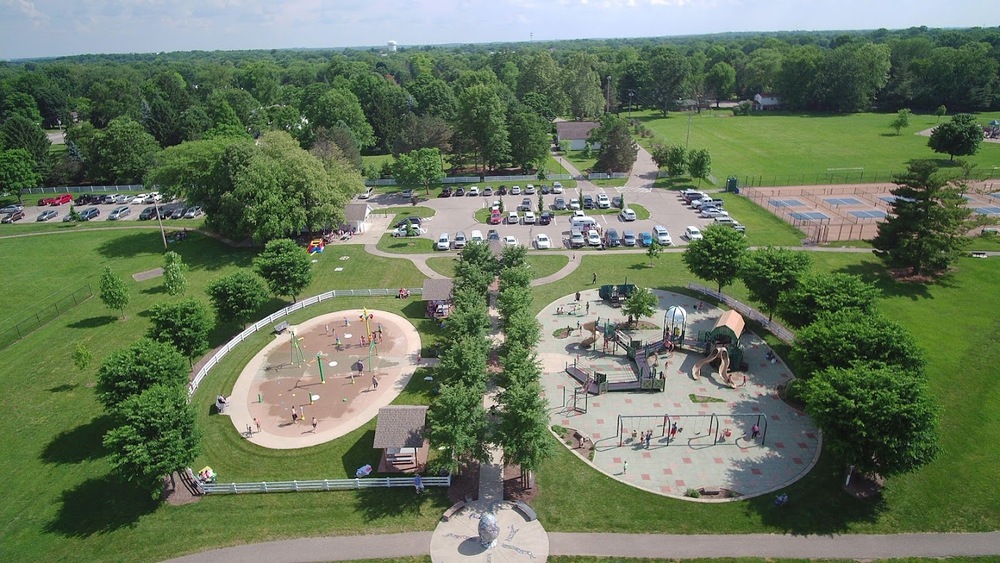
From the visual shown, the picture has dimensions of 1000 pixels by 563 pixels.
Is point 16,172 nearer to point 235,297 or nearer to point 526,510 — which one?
point 235,297

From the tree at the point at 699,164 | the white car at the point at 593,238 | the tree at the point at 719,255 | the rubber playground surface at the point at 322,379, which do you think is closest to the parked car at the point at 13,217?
the rubber playground surface at the point at 322,379

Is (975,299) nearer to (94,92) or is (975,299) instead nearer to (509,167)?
(509,167)

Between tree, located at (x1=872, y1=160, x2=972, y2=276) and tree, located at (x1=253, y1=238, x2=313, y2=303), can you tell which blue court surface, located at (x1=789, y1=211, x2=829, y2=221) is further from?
tree, located at (x1=253, y1=238, x2=313, y2=303)

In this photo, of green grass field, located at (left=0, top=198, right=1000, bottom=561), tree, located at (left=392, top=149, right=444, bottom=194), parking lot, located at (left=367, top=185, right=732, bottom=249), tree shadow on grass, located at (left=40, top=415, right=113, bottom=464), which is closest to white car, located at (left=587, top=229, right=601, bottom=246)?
parking lot, located at (left=367, top=185, right=732, bottom=249)

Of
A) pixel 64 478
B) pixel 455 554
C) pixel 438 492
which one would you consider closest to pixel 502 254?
pixel 438 492

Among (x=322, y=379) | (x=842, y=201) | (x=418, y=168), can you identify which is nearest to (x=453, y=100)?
(x=418, y=168)
